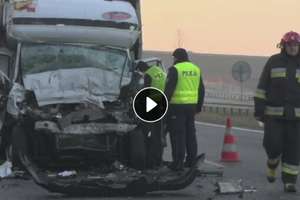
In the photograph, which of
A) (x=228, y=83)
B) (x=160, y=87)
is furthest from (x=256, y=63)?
(x=160, y=87)

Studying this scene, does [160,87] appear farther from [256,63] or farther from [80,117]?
[256,63]

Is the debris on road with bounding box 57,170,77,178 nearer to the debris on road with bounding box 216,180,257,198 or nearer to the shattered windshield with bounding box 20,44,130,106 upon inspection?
the shattered windshield with bounding box 20,44,130,106

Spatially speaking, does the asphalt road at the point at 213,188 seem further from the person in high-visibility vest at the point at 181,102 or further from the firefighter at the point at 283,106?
the person in high-visibility vest at the point at 181,102

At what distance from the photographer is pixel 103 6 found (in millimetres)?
11648

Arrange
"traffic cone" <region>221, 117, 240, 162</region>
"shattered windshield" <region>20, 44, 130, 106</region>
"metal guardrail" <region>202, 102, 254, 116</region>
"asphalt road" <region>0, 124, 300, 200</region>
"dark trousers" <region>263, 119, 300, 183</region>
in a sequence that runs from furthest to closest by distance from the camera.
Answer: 1. "metal guardrail" <region>202, 102, 254, 116</region>
2. "traffic cone" <region>221, 117, 240, 162</region>
3. "shattered windshield" <region>20, 44, 130, 106</region>
4. "dark trousers" <region>263, 119, 300, 183</region>
5. "asphalt road" <region>0, 124, 300, 200</region>

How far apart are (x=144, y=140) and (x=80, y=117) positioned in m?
1.07

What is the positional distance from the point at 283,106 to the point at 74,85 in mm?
2858

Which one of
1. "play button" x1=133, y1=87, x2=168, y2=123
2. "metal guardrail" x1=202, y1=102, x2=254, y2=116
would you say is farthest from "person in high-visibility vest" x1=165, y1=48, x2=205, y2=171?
"metal guardrail" x1=202, y1=102, x2=254, y2=116

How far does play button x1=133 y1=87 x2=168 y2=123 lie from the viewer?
34.0 ft

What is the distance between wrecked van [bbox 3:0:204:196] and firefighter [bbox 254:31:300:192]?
1007mm

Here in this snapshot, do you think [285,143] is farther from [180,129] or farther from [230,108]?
[230,108]

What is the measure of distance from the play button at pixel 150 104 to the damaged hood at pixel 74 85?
0.38m

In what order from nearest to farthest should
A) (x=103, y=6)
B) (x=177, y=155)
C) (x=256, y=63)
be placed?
1. (x=177, y=155)
2. (x=103, y=6)
3. (x=256, y=63)

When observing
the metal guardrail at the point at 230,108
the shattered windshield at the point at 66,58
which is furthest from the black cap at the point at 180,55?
the metal guardrail at the point at 230,108
